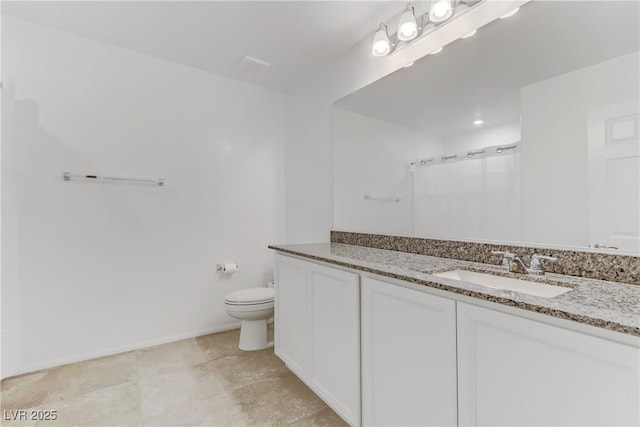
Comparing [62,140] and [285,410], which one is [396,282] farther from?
[62,140]

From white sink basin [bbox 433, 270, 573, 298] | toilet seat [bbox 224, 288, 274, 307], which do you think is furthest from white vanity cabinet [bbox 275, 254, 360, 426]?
white sink basin [bbox 433, 270, 573, 298]

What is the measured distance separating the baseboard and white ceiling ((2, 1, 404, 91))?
7.44ft

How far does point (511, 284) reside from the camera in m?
1.11

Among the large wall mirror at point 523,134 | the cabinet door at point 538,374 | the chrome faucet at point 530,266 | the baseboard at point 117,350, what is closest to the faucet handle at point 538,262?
the chrome faucet at point 530,266

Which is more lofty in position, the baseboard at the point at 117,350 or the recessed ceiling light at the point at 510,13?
the recessed ceiling light at the point at 510,13

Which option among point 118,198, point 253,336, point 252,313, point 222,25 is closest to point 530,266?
point 252,313

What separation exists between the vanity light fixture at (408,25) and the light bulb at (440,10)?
11cm

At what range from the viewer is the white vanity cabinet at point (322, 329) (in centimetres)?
130

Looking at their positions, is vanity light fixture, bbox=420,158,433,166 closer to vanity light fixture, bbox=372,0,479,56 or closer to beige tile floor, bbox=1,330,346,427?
vanity light fixture, bbox=372,0,479,56

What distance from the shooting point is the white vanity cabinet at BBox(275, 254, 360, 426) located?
4.26ft

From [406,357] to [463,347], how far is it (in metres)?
0.25

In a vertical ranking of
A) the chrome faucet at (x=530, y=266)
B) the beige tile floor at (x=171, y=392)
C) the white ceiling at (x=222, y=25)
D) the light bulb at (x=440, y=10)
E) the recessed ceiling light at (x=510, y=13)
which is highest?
the white ceiling at (x=222, y=25)

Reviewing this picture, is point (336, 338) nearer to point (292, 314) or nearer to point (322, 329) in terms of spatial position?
point (322, 329)

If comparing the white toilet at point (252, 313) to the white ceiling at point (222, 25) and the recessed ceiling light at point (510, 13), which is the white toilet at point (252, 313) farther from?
the recessed ceiling light at point (510, 13)
